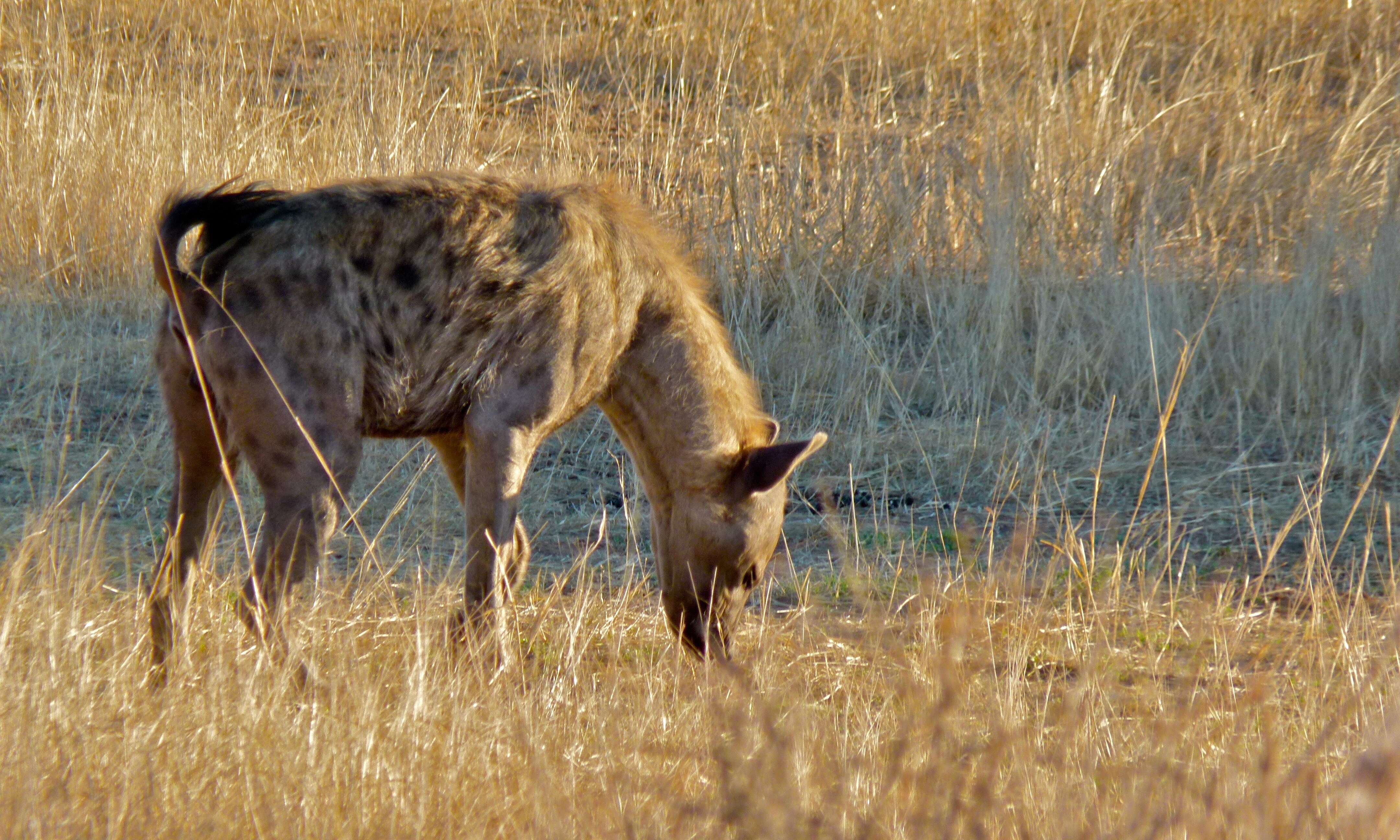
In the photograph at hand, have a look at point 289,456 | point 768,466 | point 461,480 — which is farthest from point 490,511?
point 768,466

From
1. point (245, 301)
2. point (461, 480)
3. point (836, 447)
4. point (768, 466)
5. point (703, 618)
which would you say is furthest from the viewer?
point (836, 447)

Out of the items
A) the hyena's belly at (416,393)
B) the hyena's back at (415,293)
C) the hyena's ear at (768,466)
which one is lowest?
the hyena's ear at (768,466)

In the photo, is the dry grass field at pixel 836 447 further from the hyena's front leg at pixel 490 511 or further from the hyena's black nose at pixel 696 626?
the hyena's front leg at pixel 490 511

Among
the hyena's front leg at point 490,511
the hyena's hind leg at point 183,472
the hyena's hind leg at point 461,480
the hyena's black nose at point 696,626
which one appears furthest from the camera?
the hyena's hind leg at point 461,480

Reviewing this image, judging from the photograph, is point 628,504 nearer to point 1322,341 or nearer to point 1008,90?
point 1322,341

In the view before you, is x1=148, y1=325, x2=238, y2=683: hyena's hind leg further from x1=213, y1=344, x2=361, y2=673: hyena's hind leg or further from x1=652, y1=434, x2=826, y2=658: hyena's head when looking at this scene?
x1=652, y1=434, x2=826, y2=658: hyena's head

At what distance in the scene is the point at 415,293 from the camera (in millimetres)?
4234

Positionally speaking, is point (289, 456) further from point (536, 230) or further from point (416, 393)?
point (536, 230)

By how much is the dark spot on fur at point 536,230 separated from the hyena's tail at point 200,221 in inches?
29.1

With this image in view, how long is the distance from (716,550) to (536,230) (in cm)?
124

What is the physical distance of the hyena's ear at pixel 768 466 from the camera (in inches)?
180

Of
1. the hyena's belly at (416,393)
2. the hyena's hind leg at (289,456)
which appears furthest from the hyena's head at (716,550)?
the hyena's hind leg at (289,456)

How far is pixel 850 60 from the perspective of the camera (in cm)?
1044

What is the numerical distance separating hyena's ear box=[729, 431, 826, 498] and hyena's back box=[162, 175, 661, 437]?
575 millimetres
